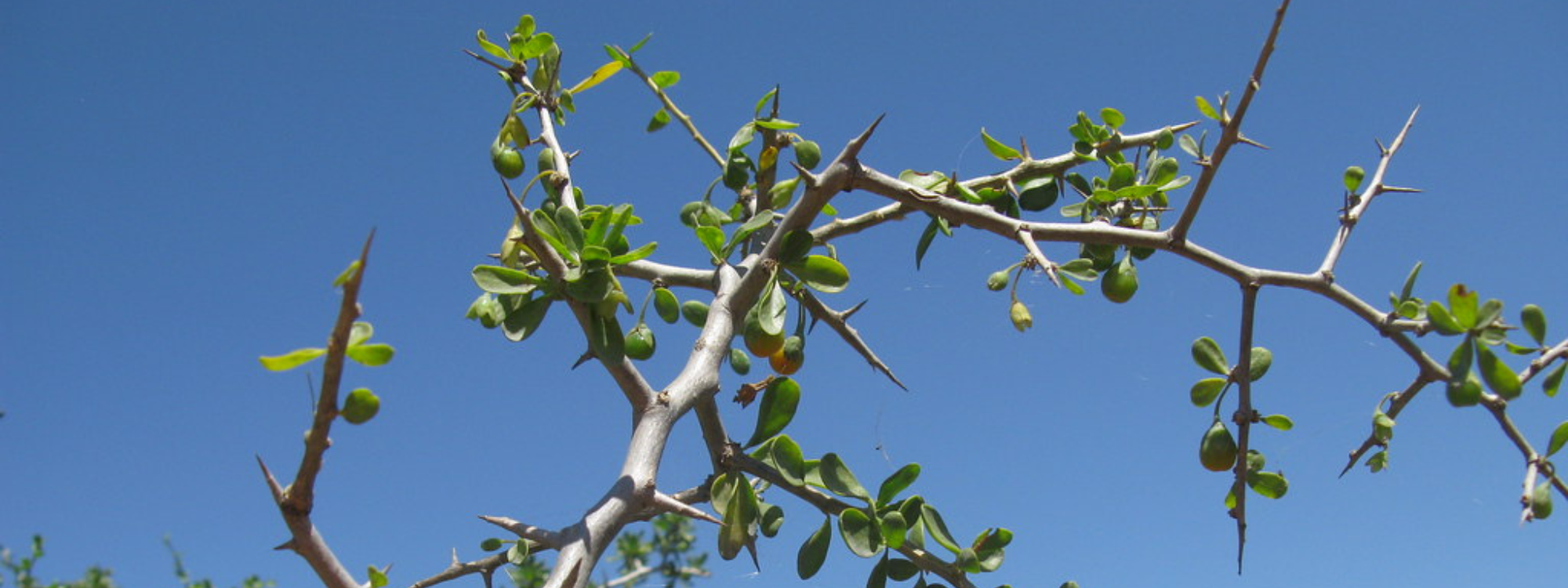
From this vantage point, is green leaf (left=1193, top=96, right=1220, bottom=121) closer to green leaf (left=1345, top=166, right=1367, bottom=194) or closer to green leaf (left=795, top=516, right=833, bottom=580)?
green leaf (left=1345, top=166, right=1367, bottom=194)

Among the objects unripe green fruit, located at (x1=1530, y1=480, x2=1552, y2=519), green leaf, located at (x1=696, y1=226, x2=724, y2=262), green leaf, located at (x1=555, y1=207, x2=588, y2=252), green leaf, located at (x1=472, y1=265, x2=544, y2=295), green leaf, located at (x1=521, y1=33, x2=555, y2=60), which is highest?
green leaf, located at (x1=521, y1=33, x2=555, y2=60)

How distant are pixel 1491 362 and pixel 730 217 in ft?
4.35

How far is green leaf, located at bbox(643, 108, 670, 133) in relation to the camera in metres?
2.60

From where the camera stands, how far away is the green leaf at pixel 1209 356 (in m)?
1.74

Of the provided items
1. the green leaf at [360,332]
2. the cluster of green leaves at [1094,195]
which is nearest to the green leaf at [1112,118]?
the cluster of green leaves at [1094,195]

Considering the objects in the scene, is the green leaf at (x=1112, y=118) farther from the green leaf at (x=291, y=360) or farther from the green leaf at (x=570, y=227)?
the green leaf at (x=291, y=360)

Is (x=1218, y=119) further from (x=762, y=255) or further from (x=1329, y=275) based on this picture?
(x=762, y=255)

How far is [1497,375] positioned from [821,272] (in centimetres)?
86

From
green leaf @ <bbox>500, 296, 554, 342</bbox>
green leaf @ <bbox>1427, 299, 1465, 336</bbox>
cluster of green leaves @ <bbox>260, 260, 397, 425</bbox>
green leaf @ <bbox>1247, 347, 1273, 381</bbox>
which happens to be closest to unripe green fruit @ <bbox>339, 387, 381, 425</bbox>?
cluster of green leaves @ <bbox>260, 260, 397, 425</bbox>

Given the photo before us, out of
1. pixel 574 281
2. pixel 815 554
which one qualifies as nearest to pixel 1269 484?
pixel 815 554

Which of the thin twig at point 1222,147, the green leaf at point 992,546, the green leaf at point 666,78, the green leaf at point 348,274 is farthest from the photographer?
the green leaf at point 666,78

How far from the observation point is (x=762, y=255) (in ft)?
5.78

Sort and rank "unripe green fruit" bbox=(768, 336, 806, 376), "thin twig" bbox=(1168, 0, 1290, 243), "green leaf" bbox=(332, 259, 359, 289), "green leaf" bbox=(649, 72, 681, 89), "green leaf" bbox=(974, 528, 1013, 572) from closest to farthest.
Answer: "green leaf" bbox=(332, 259, 359, 289), "thin twig" bbox=(1168, 0, 1290, 243), "green leaf" bbox=(974, 528, 1013, 572), "unripe green fruit" bbox=(768, 336, 806, 376), "green leaf" bbox=(649, 72, 681, 89)

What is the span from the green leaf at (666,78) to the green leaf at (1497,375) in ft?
5.35
